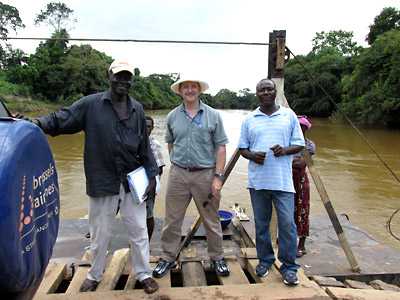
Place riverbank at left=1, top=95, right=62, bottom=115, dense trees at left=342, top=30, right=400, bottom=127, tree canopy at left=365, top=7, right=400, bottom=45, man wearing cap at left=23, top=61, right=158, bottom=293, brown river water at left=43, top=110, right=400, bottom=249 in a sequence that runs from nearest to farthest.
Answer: man wearing cap at left=23, top=61, right=158, bottom=293
brown river water at left=43, top=110, right=400, bottom=249
dense trees at left=342, top=30, right=400, bottom=127
riverbank at left=1, top=95, right=62, bottom=115
tree canopy at left=365, top=7, right=400, bottom=45

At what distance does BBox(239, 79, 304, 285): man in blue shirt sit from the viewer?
11.1 feet

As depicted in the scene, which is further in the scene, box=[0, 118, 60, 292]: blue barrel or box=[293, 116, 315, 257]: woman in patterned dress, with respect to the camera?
box=[293, 116, 315, 257]: woman in patterned dress

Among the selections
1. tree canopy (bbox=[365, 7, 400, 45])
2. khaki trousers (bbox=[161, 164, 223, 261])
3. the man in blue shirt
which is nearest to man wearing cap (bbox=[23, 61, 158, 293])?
khaki trousers (bbox=[161, 164, 223, 261])

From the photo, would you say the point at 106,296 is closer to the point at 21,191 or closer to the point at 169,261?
the point at 169,261

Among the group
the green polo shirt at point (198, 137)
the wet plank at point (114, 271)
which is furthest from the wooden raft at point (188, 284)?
the green polo shirt at point (198, 137)

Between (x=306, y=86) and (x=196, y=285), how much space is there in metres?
47.8

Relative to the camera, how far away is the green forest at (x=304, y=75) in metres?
31.0

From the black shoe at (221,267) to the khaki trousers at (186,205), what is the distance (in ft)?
0.14

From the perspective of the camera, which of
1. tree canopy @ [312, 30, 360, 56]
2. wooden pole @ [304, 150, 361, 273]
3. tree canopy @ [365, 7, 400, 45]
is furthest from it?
tree canopy @ [312, 30, 360, 56]

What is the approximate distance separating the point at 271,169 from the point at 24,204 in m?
1.98

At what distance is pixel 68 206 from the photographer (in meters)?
9.53

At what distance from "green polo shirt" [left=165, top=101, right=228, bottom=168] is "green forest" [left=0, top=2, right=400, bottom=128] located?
26795mm

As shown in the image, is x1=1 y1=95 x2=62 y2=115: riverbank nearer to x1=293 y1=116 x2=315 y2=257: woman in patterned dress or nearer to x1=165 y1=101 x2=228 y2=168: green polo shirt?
x1=293 y1=116 x2=315 y2=257: woman in patterned dress

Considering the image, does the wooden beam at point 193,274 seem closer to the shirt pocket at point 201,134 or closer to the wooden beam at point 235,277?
the wooden beam at point 235,277
